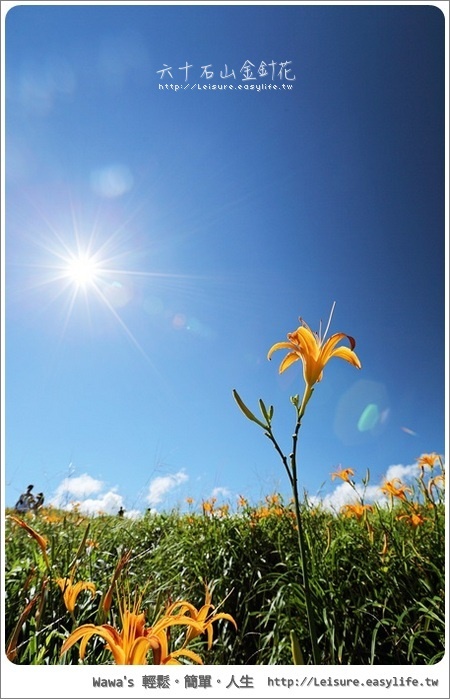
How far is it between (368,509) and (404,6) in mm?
1537

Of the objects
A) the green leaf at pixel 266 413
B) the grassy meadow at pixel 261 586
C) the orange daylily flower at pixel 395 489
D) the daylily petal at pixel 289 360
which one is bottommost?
the grassy meadow at pixel 261 586

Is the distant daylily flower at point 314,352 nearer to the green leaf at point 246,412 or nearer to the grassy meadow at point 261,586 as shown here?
the green leaf at point 246,412

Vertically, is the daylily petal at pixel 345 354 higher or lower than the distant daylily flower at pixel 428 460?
higher

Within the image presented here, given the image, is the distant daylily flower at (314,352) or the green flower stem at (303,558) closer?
the green flower stem at (303,558)

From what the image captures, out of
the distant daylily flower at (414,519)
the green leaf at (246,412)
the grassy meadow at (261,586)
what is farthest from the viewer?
the distant daylily flower at (414,519)

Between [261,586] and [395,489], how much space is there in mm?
511

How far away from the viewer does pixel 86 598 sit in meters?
1.34

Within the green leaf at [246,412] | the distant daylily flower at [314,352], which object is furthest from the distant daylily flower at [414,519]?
the green leaf at [246,412]

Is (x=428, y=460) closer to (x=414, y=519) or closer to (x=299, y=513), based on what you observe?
(x=414, y=519)

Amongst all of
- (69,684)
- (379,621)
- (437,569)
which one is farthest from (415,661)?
(69,684)

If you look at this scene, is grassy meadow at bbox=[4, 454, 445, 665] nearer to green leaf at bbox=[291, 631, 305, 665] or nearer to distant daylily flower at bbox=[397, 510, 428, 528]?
distant daylily flower at bbox=[397, 510, 428, 528]

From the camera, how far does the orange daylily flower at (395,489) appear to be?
143cm

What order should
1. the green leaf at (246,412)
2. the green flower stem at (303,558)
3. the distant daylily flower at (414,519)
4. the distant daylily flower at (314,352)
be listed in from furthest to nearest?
the distant daylily flower at (414,519), the distant daylily flower at (314,352), the green leaf at (246,412), the green flower stem at (303,558)

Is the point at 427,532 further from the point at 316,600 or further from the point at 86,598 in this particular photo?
the point at 86,598
